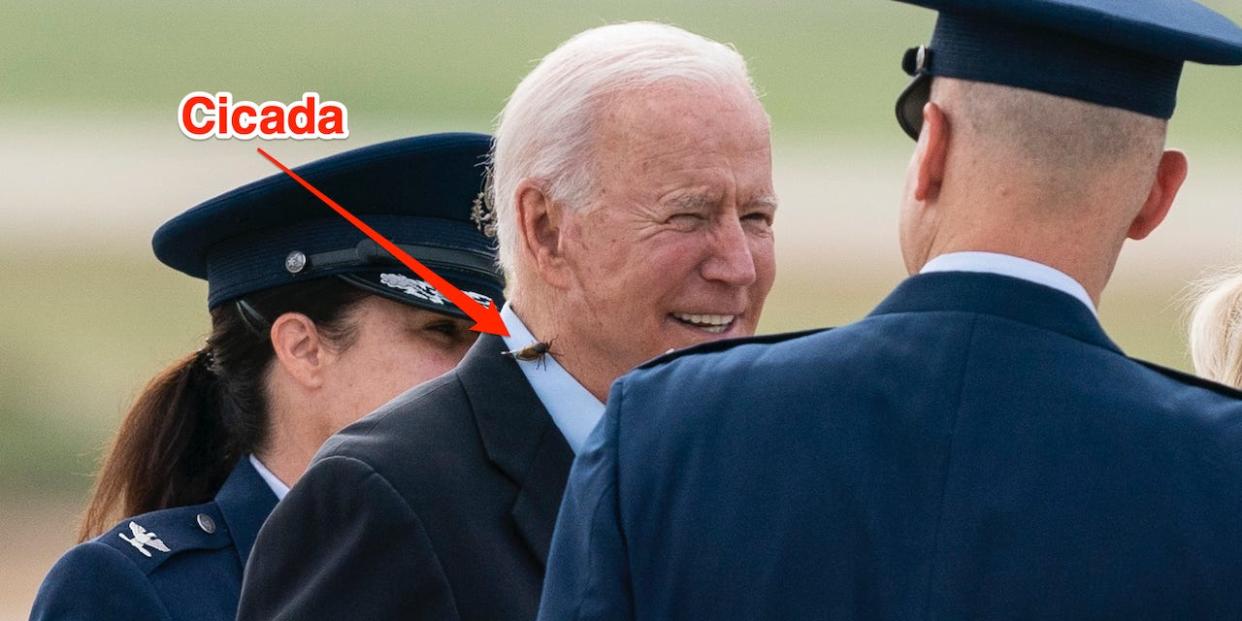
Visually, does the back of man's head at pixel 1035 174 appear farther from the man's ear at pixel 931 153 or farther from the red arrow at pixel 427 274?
the red arrow at pixel 427 274

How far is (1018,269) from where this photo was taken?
1.55 meters

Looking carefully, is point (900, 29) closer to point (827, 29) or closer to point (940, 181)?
point (827, 29)

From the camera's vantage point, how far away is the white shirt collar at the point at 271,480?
304 centimetres

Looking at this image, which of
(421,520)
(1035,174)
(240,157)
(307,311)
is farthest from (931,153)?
(240,157)

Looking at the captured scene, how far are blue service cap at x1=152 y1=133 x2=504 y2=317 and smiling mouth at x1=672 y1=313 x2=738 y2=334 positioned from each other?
68 cm

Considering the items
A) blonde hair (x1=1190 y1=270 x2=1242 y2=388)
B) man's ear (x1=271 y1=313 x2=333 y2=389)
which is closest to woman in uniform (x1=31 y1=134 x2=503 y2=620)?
man's ear (x1=271 y1=313 x2=333 y2=389)

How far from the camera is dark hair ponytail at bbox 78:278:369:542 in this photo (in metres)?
3.08

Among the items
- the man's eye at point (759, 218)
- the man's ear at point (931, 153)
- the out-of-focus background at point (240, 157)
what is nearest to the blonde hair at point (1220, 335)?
the man's eye at point (759, 218)

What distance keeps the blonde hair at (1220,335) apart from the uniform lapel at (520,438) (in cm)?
108

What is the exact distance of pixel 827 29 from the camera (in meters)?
15.3

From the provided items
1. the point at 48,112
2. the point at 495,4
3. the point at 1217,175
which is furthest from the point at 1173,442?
the point at 495,4

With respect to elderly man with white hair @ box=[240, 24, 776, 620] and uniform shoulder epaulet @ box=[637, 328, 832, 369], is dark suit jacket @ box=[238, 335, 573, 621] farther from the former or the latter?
uniform shoulder epaulet @ box=[637, 328, 832, 369]

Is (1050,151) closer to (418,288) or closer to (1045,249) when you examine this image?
(1045,249)

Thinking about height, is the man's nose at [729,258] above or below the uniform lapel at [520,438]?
above
